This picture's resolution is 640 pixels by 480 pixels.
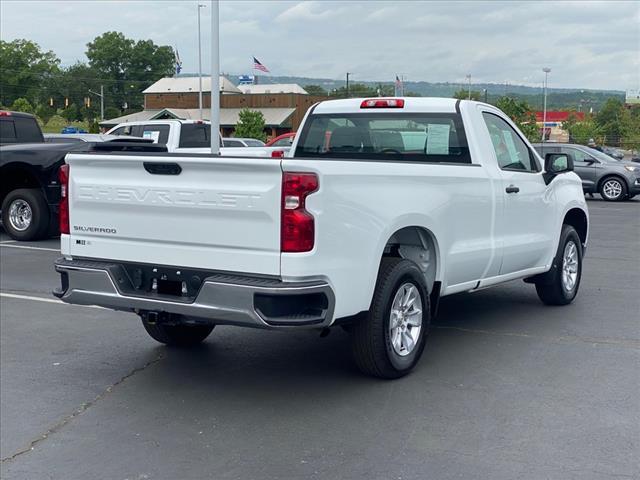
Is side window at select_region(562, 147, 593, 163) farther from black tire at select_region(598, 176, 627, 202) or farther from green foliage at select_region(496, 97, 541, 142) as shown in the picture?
green foliage at select_region(496, 97, 541, 142)

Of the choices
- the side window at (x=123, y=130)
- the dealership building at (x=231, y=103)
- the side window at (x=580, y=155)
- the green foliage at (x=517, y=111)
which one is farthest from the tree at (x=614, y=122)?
the side window at (x=123, y=130)

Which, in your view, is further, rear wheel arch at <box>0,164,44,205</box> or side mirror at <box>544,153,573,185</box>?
rear wheel arch at <box>0,164,44,205</box>

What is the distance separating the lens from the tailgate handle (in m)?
5.41

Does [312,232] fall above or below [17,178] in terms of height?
above

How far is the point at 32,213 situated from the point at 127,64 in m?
116

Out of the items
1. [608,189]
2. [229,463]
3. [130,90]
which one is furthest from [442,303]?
[130,90]

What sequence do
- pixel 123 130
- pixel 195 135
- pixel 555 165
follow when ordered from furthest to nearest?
1. pixel 123 130
2. pixel 195 135
3. pixel 555 165

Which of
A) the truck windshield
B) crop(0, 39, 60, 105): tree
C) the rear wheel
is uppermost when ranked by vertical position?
crop(0, 39, 60, 105): tree

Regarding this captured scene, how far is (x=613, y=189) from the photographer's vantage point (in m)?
25.0

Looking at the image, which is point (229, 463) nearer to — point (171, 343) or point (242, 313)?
point (242, 313)

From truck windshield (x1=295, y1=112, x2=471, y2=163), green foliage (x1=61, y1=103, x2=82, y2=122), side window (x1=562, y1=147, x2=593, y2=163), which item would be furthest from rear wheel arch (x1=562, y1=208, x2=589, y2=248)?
green foliage (x1=61, y1=103, x2=82, y2=122)

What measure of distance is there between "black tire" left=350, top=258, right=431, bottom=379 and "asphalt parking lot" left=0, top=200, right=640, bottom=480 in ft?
0.46

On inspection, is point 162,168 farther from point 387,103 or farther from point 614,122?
point 614,122

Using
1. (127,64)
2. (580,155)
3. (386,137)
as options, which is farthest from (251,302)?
(127,64)
